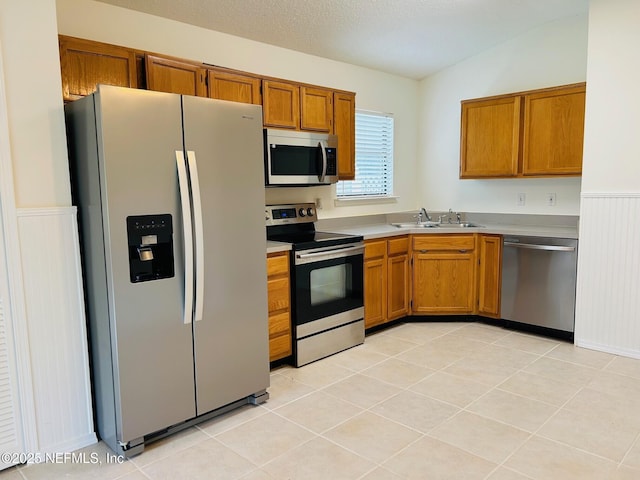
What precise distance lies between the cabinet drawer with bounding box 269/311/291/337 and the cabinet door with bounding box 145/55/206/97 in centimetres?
158

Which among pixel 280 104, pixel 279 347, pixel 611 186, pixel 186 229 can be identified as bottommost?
pixel 279 347

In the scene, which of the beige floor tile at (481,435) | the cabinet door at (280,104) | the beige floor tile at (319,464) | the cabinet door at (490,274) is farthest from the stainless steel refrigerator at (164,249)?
the cabinet door at (490,274)

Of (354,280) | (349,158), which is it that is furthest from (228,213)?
(349,158)

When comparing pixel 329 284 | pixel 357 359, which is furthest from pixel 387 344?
pixel 329 284

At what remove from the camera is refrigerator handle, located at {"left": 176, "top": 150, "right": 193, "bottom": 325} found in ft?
7.50

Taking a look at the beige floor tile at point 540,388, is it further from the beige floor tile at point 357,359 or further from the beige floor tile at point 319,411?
the beige floor tile at point 319,411

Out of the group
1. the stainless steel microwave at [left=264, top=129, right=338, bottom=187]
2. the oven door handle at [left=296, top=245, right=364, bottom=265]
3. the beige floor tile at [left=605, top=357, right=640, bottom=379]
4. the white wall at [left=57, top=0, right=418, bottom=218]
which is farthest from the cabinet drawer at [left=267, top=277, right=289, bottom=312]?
the beige floor tile at [left=605, top=357, right=640, bottom=379]

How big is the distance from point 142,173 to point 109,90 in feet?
1.28

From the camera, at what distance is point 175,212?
2305mm

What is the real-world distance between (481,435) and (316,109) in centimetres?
264

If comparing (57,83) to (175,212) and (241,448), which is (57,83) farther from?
(241,448)

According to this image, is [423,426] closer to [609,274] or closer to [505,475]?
[505,475]

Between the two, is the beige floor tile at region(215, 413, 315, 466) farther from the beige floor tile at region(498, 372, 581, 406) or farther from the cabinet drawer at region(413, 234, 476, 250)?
the cabinet drawer at region(413, 234, 476, 250)

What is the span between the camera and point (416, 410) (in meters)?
2.68
